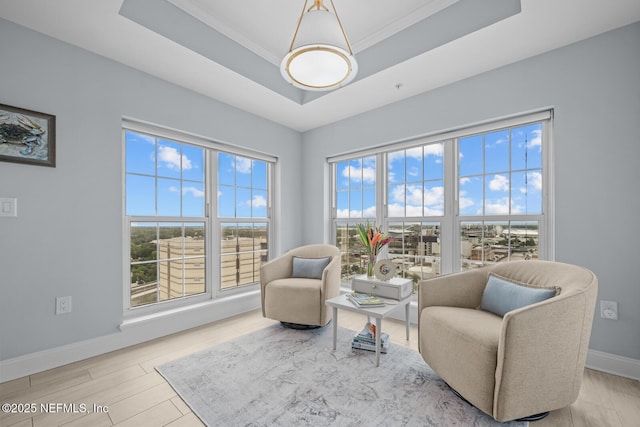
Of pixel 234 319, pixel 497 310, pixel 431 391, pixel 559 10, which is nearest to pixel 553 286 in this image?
pixel 497 310

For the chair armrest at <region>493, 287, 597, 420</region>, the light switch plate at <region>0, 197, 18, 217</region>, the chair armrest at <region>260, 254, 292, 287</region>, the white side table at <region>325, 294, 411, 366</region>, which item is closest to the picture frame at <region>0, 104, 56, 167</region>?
the light switch plate at <region>0, 197, 18, 217</region>

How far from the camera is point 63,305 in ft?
7.23

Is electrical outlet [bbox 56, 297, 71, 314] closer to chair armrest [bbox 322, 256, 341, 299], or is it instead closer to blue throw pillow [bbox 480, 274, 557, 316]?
chair armrest [bbox 322, 256, 341, 299]

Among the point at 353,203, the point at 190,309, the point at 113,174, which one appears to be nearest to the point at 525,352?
the point at 353,203

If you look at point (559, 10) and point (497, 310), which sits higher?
point (559, 10)

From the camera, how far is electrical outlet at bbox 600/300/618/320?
2.05 metres

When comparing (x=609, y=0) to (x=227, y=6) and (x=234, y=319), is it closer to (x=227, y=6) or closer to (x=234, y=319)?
(x=227, y=6)

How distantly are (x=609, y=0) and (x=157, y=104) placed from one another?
3500 millimetres

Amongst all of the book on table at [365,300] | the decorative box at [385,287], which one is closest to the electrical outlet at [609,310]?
the decorative box at [385,287]

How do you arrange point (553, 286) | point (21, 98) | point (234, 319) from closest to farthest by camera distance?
point (553, 286), point (21, 98), point (234, 319)

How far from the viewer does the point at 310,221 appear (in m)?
4.13

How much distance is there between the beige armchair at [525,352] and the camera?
1.39m

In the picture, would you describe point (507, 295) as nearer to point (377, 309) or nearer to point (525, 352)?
point (525, 352)

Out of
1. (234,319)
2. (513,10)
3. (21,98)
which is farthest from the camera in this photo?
(234,319)
